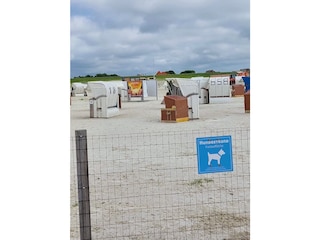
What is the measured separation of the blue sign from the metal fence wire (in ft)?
2.16

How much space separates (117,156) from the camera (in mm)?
6949

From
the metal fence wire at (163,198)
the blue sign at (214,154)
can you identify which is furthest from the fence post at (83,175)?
the blue sign at (214,154)

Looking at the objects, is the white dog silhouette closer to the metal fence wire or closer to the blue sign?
the blue sign

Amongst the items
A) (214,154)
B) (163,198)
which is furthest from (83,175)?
(163,198)

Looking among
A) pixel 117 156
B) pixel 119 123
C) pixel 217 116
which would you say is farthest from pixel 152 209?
pixel 217 116

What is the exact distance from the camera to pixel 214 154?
3.43 meters

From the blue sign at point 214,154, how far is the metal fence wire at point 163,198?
66 cm

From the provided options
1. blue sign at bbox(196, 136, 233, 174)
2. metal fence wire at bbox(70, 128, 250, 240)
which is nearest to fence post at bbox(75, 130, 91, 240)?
metal fence wire at bbox(70, 128, 250, 240)

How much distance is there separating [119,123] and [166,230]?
7.76 m

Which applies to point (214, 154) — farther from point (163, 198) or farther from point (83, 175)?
point (163, 198)

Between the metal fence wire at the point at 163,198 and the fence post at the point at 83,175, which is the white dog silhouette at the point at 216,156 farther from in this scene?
the fence post at the point at 83,175

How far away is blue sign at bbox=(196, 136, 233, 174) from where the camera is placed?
133 inches

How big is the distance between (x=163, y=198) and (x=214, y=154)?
1.48 m

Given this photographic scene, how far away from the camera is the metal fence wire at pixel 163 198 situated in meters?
3.90
